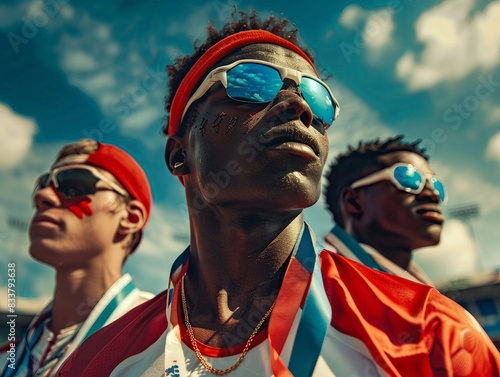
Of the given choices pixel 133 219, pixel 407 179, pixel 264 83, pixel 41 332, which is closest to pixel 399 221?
pixel 407 179

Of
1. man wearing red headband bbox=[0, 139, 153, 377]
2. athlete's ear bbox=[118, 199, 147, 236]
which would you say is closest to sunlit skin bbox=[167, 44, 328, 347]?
man wearing red headband bbox=[0, 139, 153, 377]

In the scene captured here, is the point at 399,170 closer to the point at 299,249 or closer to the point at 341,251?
the point at 341,251

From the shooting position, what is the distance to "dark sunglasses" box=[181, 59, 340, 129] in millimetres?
2541

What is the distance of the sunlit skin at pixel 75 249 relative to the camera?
4.51 metres

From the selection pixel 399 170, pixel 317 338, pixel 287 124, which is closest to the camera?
pixel 317 338

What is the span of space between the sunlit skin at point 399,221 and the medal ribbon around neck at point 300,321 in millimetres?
3025

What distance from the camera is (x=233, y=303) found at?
8.34 ft

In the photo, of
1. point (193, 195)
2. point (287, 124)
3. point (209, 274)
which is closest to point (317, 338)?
point (209, 274)

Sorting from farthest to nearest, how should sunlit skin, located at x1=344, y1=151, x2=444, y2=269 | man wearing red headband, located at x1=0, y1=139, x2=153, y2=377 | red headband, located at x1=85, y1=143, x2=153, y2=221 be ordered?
sunlit skin, located at x1=344, y1=151, x2=444, y2=269, red headband, located at x1=85, y1=143, x2=153, y2=221, man wearing red headband, located at x1=0, y1=139, x2=153, y2=377

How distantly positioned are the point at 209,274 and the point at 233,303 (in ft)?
0.78

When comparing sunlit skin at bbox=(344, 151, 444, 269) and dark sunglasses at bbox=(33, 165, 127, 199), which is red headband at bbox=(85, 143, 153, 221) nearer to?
dark sunglasses at bbox=(33, 165, 127, 199)

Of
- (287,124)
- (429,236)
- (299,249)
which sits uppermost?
(429,236)

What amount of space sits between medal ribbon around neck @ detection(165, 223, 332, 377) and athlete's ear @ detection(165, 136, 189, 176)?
893mm

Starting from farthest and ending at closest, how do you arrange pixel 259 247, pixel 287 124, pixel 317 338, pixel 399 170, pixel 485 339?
pixel 399 170 < pixel 259 247 < pixel 287 124 < pixel 317 338 < pixel 485 339
